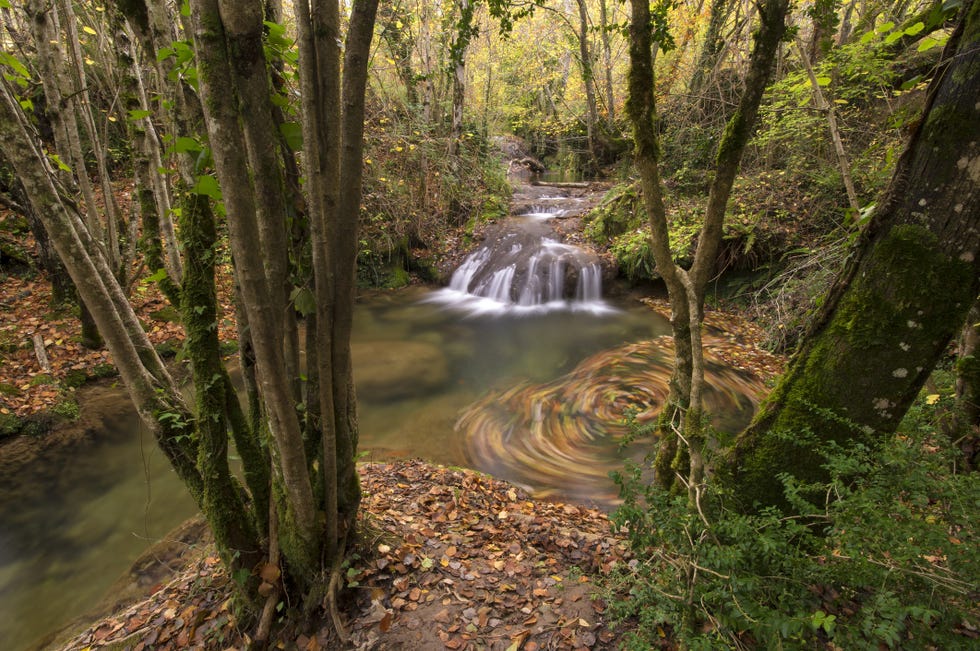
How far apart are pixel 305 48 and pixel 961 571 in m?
3.36

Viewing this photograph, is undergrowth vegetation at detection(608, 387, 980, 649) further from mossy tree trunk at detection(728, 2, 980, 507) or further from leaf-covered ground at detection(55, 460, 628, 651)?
leaf-covered ground at detection(55, 460, 628, 651)

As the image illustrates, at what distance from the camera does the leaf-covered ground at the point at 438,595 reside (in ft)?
8.08

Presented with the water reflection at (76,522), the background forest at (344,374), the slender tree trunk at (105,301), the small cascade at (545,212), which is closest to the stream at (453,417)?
the water reflection at (76,522)

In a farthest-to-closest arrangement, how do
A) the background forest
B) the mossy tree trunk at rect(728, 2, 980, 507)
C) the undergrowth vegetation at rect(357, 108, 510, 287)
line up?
the undergrowth vegetation at rect(357, 108, 510, 287)
the mossy tree trunk at rect(728, 2, 980, 507)
the background forest

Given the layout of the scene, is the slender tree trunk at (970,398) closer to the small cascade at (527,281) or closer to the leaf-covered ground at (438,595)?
the leaf-covered ground at (438,595)

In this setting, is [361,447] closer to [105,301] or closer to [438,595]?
[438,595]

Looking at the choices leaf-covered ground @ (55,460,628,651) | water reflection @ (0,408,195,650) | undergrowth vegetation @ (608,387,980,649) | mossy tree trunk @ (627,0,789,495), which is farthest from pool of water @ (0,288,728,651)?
undergrowth vegetation @ (608,387,980,649)

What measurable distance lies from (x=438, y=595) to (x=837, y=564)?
2152 millimetres

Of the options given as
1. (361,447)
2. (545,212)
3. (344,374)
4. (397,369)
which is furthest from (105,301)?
(545,212)

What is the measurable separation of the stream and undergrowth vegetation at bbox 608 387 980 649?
91 centimetres

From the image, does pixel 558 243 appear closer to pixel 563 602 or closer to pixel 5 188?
pixel 563 602

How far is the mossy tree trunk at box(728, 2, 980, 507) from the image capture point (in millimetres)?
1810

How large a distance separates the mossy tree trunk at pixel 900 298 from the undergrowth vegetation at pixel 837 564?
0.46 feet

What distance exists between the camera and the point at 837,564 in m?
1.79
